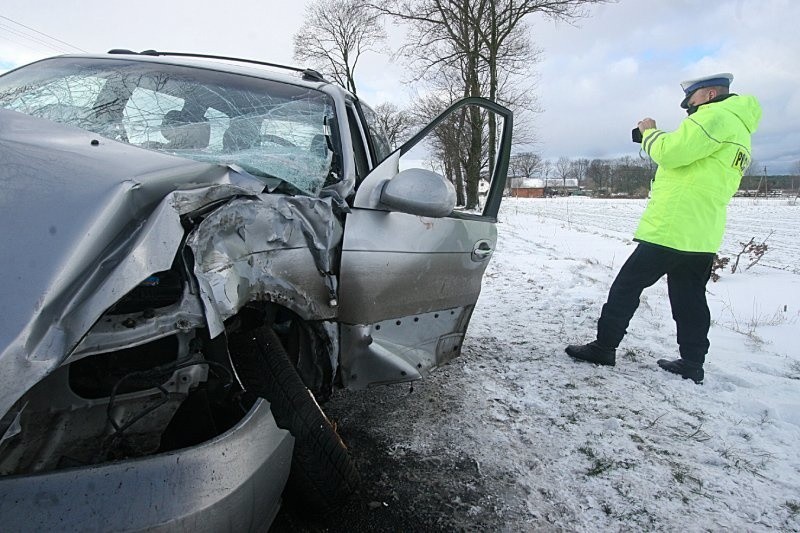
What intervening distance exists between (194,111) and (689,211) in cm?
288

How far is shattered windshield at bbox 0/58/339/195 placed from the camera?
6.68 ft

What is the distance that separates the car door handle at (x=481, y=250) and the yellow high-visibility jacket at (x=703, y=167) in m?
1.22

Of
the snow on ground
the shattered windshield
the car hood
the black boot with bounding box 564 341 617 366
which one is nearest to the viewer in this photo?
the car hood

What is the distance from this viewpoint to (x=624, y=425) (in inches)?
98.3

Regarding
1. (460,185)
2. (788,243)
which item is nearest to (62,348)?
(460,185)

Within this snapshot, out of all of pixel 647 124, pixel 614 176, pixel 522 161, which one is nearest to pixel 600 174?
pixel 614 176

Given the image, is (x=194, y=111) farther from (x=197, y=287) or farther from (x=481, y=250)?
(x=481, y=250)

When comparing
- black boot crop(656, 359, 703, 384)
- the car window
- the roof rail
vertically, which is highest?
the roof rail

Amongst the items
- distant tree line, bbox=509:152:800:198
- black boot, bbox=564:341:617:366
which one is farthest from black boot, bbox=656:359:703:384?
distant tree line, bbox=509:152:800:198

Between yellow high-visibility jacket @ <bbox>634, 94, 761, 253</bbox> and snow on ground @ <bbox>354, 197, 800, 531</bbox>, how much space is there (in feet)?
3.04

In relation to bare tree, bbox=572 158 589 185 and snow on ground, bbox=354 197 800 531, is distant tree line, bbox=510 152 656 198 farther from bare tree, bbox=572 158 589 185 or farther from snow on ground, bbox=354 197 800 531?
snow on ground, bbox=354 197 800 531

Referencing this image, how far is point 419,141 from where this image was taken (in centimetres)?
219

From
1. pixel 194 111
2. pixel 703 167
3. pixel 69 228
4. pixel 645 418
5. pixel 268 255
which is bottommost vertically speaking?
pixel 645 418

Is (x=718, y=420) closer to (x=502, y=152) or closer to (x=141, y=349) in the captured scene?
(x=502, y=152)
